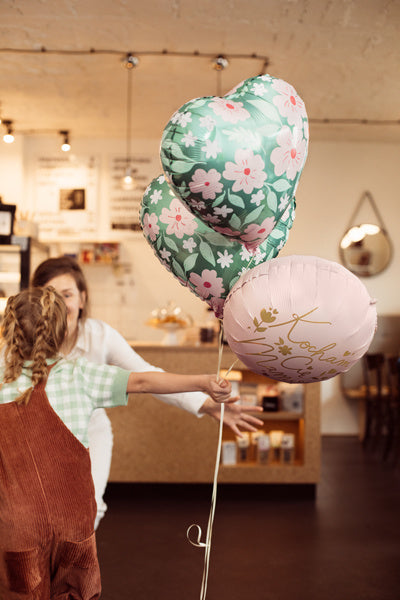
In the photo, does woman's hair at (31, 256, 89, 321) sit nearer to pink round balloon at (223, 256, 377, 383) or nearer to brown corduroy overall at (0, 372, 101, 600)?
brown corduroy overall at (0, 372, 101, 600)

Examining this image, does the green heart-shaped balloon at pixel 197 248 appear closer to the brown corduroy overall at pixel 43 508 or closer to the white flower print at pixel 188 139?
the white flower print at pixel 188 139

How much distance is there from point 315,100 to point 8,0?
8.18 ft

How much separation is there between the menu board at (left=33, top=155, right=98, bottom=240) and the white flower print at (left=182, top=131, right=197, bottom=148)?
4.65 m

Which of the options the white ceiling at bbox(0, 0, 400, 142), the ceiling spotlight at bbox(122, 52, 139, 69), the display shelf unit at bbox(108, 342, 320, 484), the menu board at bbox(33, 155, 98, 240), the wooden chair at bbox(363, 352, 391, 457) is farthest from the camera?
the menu board at bbox(33, 155, 98, 240)

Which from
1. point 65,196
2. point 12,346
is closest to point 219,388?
point 12,346

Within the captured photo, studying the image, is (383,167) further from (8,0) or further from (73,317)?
(73,317)

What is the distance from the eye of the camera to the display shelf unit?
3.56 m

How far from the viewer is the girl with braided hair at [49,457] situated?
1.31m

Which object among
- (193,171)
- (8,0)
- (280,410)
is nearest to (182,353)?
(280,410)

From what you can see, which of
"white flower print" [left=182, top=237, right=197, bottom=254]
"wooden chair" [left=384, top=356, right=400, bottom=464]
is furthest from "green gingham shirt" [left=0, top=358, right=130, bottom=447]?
"wooden chair" [left=384, top=356, right=400, bottom=464]

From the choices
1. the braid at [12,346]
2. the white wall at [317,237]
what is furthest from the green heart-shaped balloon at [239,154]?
the white wall at [317,237]

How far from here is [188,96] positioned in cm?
442

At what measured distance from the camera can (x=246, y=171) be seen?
1087mm

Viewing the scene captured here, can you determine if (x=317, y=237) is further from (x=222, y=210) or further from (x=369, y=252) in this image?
(x=222, y=210)
